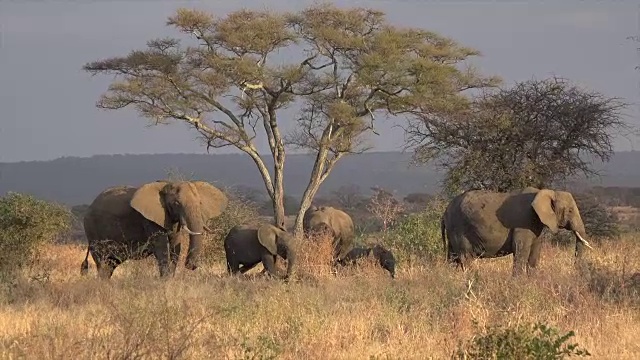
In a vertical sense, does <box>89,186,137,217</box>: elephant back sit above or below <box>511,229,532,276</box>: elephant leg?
above

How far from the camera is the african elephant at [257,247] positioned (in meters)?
15.4

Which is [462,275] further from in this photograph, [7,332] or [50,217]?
[50,217]

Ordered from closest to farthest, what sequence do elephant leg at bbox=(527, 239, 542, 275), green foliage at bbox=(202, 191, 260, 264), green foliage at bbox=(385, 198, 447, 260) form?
elephant leg at bbox=(527, 239, 542, 275), green foliage at bbox=(385, 198, 447, 260), green foliage at bbox=(202, 191, 260, 264)

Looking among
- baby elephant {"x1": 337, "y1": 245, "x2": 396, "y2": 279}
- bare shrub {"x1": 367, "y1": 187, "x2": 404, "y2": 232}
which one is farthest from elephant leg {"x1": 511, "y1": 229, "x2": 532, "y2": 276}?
bare shrub {"x1": 367, "y1": 187, "x2": 404, "y2": 232}

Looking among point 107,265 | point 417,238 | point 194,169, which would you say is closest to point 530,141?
point 417,238

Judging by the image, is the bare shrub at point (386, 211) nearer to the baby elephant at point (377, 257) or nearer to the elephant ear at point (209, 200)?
the baby elephant at point (377, 257)

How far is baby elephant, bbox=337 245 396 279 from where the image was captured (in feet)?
49.8

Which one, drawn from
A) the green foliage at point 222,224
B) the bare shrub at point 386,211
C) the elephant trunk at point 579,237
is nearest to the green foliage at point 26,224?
the green foliage at point 222,224

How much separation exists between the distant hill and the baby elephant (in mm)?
112692

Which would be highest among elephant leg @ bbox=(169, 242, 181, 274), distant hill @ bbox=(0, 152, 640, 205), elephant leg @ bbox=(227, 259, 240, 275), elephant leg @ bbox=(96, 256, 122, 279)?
elephant leg @ bbox=(169, 242, 181, 274)

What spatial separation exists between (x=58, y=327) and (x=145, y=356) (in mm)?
1548

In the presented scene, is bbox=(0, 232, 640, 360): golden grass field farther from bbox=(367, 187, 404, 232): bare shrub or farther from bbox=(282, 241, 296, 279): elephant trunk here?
bbox=(367, 187, 404, 232): bare shrub

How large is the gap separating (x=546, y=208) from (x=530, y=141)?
646cm

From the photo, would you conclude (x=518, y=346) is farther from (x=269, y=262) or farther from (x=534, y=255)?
(x=269, y=262)
